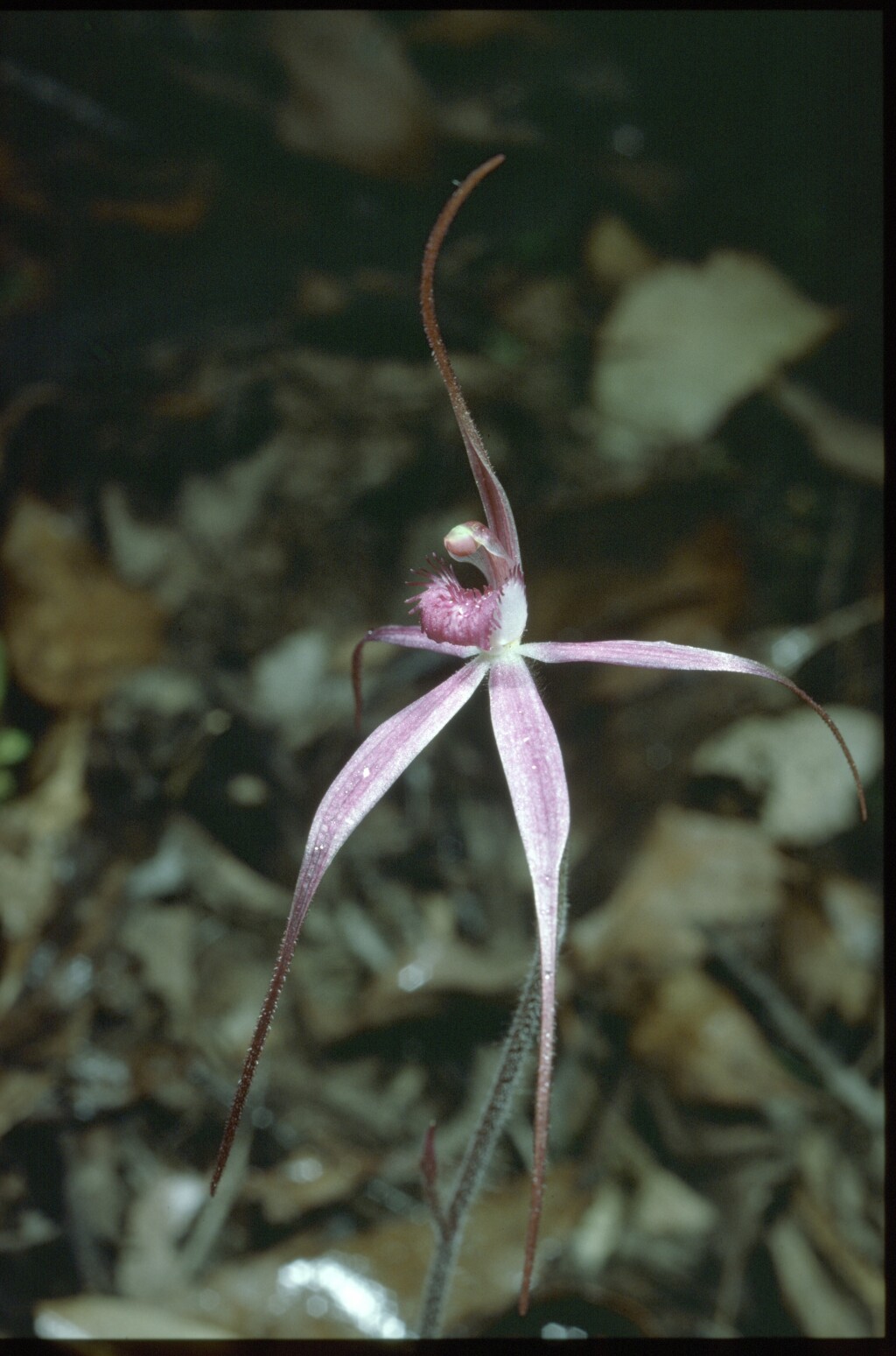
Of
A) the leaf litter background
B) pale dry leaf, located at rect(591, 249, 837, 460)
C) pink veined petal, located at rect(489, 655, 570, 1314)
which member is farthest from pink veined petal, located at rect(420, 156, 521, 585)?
pale dry leaf, located at rect(591, 249, 837, 460)

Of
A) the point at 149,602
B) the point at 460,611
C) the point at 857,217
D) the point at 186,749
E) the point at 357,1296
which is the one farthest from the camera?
the point at 857,217

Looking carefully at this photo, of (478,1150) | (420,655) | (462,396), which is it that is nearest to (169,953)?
(420,655)

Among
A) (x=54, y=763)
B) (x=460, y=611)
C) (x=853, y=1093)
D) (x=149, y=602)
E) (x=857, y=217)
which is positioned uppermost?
(x=857, y=217)

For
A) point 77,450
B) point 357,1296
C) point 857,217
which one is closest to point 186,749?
point 77,450

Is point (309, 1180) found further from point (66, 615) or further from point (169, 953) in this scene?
point (66, 615)

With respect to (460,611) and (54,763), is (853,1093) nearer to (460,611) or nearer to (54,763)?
(460,611)

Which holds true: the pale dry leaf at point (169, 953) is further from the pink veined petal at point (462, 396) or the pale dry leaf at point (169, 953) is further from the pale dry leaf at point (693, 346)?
the pale dry leaf at point (693, 346)

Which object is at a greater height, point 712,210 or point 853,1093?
point 712,210

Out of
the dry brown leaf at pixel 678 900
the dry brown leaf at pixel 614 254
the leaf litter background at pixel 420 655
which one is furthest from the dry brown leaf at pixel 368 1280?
the dry brown leaf at pixel 614 254
